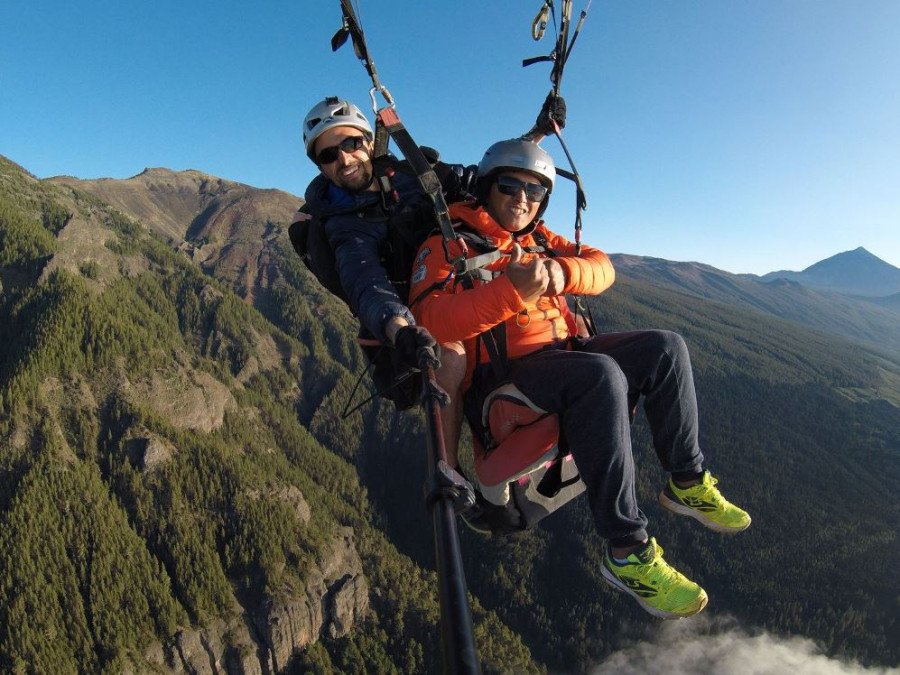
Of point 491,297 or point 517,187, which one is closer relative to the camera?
point 491,297

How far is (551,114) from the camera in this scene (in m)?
5.98

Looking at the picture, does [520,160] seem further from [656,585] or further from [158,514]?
[158,514]

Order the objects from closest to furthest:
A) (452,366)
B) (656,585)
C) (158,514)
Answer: (656,585) < (452,366) < (158,514)

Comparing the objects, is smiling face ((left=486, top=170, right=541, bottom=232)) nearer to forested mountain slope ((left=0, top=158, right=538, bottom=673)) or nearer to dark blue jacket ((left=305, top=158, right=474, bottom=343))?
dark blue jacket ((left=305, top=158, right=474, bottom=343))

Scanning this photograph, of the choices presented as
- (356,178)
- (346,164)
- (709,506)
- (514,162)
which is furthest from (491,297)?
(709,506)

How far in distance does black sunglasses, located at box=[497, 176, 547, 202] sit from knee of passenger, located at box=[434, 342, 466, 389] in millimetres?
→ 1496

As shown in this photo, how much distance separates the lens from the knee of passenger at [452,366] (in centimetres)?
443

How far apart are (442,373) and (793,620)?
7023 inches

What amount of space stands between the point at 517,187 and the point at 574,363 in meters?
1.83

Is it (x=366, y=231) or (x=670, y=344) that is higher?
(x=366, y=231)

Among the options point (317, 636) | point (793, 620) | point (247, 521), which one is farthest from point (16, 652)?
point (793, 620)

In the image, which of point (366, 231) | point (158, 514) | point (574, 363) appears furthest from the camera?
point (158, 514)

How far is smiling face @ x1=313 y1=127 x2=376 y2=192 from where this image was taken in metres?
5.25

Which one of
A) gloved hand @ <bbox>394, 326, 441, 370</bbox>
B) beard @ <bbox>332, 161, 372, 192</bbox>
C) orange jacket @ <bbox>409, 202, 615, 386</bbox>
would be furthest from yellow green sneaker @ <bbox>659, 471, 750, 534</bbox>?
beard @ <bbox>332, 161, 372, 192</bbox>
